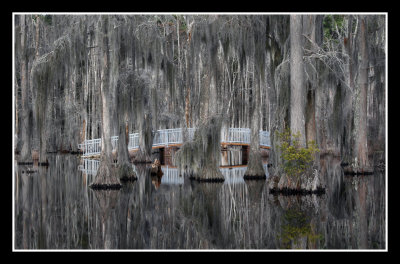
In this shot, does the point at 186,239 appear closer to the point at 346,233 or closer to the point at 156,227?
the point at 156,227

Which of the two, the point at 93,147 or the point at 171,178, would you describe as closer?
the point at 171,178

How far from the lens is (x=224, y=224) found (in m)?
10.6

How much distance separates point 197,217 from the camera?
1141 centimetres

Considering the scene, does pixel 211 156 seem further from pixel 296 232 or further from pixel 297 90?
pixel 296 232

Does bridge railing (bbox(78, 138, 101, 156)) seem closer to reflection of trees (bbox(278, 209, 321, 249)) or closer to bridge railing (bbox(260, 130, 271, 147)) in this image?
bridge railing (bbox(260, 130, 271, 147))

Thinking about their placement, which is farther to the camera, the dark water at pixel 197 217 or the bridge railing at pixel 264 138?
the bridge railing at pixel 264 138

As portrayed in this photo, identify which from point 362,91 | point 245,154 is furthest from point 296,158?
point 245,154

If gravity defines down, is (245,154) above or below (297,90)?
below

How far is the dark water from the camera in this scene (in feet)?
29.6

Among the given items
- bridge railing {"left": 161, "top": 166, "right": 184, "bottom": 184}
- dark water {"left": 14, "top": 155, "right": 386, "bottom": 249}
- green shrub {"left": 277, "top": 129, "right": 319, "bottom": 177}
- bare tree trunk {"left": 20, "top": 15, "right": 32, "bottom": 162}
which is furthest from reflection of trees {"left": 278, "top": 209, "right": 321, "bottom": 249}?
bare tree trunk {"left": 20, "top": 15, "right": 32, "bottom": 162}

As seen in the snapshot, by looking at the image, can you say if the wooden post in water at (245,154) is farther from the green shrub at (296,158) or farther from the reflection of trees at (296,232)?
the reflection of trees at (296,232)

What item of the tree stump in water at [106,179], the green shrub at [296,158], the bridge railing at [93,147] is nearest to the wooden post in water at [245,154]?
the bridge railing at [93,147]

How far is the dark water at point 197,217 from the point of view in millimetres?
9008

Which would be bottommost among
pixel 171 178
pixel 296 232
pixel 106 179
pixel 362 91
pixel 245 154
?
pixel 296 232
